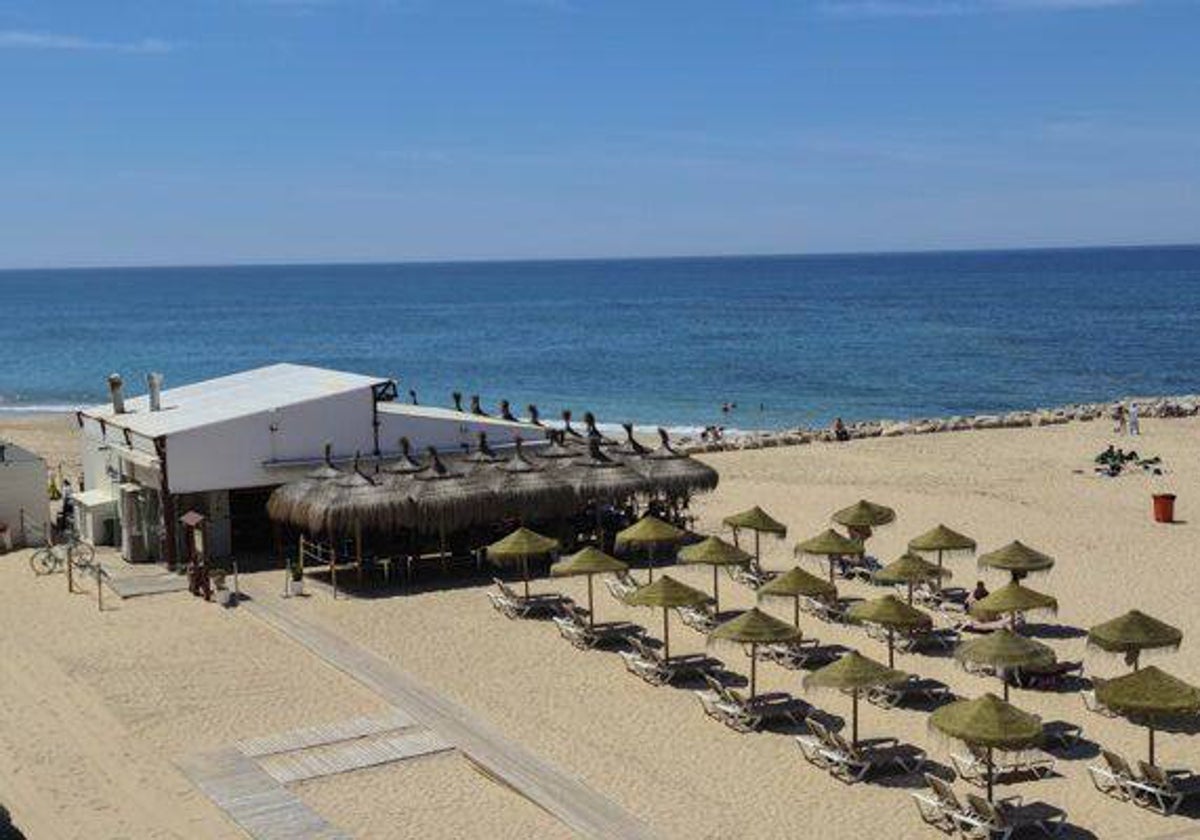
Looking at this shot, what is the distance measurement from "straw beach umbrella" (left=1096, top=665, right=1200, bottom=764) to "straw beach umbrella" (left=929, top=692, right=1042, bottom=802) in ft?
3.03

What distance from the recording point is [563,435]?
27.7 metres

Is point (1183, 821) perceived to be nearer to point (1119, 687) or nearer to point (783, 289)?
point (1119, 687)

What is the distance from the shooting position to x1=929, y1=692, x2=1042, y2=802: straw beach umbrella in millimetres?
13625

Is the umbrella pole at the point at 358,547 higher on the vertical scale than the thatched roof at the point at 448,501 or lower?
lower

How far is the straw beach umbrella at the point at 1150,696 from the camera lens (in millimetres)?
14094

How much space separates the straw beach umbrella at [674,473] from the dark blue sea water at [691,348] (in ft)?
107

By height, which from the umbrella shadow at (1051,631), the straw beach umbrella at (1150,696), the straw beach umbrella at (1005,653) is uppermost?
the straw beach umbrella at (1150,696)

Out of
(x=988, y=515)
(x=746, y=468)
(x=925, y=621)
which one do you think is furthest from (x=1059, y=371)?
(x=925, y=621)

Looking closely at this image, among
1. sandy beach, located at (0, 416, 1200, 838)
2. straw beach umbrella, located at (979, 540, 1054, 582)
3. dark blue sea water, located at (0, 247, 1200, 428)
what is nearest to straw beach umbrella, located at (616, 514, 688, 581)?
sandy beach, located at (0, 416, 1200, 838)

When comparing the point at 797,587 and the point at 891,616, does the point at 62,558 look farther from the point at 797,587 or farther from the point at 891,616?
the point at 891,616

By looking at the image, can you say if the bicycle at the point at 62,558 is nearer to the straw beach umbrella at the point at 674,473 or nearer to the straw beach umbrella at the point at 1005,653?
the straw beach umbrella at the point at 674,473

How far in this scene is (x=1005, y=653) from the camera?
54.5 feet

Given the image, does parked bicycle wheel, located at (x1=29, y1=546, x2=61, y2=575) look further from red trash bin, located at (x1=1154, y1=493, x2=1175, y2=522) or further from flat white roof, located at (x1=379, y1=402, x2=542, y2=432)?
red trash bin, located at (x1=1154, y1=493, x2=1175, y2=522)

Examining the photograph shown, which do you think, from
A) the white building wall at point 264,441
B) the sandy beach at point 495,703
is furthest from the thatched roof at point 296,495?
the sandy beach at point 495,703
